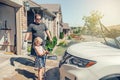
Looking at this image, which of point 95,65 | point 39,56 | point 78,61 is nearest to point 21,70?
point 39,56

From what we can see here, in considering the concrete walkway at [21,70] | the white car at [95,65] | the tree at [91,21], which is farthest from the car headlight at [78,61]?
the tree at [91,21]

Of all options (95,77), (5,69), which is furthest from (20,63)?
(95,77)

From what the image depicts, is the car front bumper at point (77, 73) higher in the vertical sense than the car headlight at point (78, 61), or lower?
lower

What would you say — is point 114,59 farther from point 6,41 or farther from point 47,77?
point 6,41

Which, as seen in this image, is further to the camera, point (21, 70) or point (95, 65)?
point (21, 70)

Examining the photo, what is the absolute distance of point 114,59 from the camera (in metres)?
3.60

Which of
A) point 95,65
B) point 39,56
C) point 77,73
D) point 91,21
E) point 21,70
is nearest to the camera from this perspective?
point 95,65

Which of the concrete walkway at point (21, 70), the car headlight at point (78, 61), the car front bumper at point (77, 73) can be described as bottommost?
the concrete walkway at point (21, 70)

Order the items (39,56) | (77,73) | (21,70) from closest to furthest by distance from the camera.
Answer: (77,73) → (39,56) → (21,70)

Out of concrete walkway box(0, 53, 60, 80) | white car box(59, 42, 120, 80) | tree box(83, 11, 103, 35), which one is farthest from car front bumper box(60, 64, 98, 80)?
tree box(83, 11, 103, 35)

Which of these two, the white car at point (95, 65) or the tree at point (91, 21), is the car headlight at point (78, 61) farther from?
the tree at point (91, 21)

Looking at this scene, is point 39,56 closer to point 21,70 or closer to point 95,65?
point 21,70

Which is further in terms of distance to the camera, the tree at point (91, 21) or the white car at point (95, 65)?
the tree at point (91, 21)

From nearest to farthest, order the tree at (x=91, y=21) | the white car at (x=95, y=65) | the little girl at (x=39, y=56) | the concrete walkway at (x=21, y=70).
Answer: the white car at (x=95, y=65) < the little girl at (x=39, y=56) < the concrete walkway at (x=21, y=70) < the tree at (x=91, y=21)
